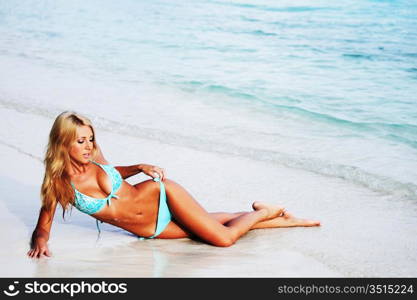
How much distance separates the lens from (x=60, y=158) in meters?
4.30

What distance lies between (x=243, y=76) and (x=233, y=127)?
4044 millimetres

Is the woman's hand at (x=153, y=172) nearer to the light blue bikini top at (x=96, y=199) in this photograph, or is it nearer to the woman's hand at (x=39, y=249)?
the light blue bikini top at (x=96, y=199)

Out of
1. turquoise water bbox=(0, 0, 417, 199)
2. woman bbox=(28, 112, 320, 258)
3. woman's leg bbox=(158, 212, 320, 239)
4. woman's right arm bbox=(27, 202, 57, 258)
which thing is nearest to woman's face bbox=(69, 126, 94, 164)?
woman bbox=(28, 112, 320, 258)

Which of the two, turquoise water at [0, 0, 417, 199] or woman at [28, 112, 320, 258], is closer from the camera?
woman at [28, 112, 320, 258]

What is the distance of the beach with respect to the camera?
4.66m

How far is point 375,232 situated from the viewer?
5.32 meters

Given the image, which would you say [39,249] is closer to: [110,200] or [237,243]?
[110,200]

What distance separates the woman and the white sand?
121 mm

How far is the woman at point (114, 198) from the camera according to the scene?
169 inches

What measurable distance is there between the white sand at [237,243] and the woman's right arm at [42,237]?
0.06 m

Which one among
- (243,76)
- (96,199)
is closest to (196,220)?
(96,199)

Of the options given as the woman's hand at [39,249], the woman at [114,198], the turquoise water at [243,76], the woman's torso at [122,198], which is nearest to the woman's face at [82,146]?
the woman at [114,198]

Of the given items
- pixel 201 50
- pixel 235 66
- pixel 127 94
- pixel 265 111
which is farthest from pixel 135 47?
pixel 265 111

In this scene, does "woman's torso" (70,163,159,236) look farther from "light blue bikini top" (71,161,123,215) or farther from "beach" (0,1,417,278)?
"beach" (0,1,417,278)
